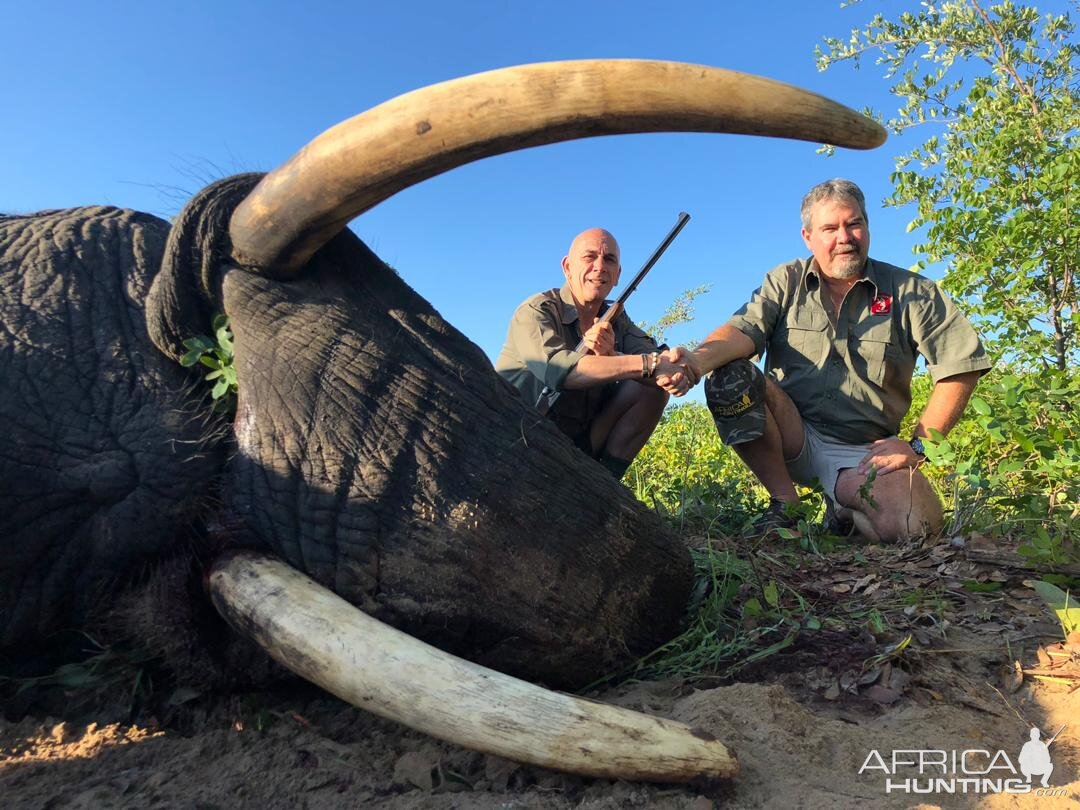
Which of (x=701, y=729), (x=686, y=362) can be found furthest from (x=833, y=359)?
(x=701, y=729)

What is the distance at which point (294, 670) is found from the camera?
67.7 inches

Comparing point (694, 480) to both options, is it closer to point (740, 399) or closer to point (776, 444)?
point (776, 444)

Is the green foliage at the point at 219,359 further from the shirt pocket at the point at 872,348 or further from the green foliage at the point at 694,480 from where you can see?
the shirt pocket at the point at 872,348

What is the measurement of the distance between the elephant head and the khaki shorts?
2489mm

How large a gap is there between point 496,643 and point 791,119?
4.30 ft

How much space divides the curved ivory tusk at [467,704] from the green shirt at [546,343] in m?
2.61

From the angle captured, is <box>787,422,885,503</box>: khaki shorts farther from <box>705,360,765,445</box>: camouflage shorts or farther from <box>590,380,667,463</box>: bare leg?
<box>590,380,667,463</box>: bare leg

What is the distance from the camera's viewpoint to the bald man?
408cm

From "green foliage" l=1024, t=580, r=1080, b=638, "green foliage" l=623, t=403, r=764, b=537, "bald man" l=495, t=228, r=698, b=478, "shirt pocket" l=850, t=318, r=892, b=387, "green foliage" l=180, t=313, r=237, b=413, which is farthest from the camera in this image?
"shirt pocket" l=850, t=318, r=892, b=387

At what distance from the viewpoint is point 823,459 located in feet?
14.7

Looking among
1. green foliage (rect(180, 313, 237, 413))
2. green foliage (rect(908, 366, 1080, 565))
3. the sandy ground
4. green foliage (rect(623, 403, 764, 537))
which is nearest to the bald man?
green foliage (rect(623, 403, 764, 537))

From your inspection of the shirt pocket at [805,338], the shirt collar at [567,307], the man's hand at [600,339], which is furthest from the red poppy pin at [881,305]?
the shirt collar at [567,307]

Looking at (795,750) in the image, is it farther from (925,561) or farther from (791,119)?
(925,561)

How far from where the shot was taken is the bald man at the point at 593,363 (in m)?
4.08
